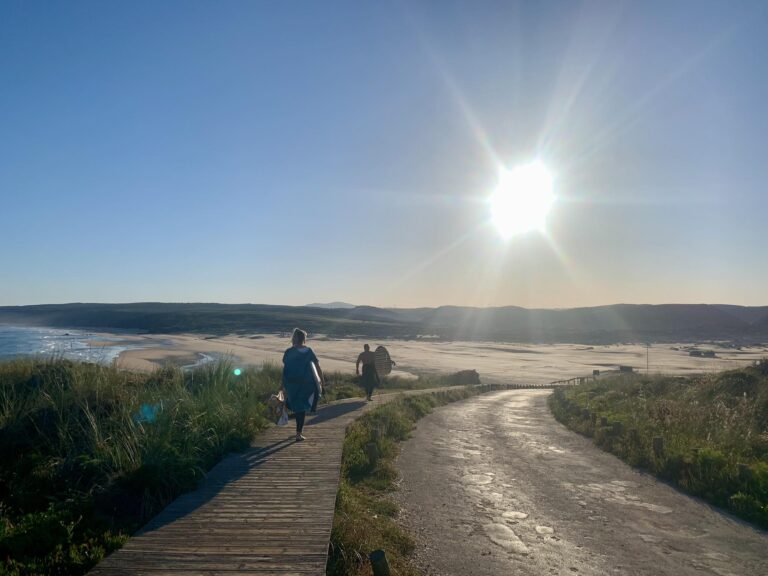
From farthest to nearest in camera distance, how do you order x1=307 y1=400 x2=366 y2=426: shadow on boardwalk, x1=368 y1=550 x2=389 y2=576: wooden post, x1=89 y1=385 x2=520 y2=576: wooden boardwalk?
x1=307 y1=400 x2=366 y2=426: shadow on boardwalk
x1=368 y1=550 x2=389 y2=576: wooden post
x1=89 y1=385 x2=520 y2=576: wooden boardwalk

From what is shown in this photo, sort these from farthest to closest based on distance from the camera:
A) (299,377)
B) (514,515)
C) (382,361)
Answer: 1. (382,361)
2. (299,377)
3. (514,515)

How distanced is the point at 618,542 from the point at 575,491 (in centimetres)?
239

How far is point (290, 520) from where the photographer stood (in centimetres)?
611

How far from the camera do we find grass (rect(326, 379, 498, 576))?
6.00 metres

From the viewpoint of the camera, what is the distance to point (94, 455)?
8.28 m

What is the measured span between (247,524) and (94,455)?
362cm

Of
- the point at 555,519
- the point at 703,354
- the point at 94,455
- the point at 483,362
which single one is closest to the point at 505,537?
the point at 555,519

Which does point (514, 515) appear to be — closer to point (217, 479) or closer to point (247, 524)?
point (247, 524)

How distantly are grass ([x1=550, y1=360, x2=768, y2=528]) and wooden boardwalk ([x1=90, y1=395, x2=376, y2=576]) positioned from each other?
6267 mm

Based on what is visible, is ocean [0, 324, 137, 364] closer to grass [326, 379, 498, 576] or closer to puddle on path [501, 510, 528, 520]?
grass [326, 379, 498, 576]

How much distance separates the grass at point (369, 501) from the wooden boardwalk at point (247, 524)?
0.32 metres

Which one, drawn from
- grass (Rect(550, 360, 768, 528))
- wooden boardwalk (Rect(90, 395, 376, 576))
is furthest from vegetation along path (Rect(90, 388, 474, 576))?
grass (Rect(550, 360, 768, 528))

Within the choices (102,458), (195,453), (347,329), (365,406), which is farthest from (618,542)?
→ (347,329)

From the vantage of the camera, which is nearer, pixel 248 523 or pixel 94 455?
pixel 248 523
